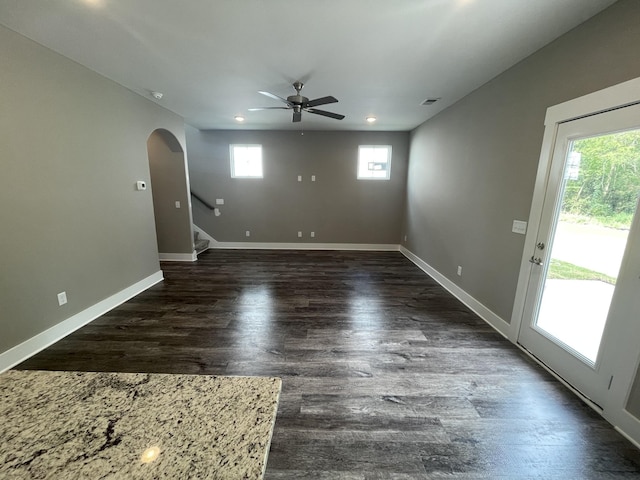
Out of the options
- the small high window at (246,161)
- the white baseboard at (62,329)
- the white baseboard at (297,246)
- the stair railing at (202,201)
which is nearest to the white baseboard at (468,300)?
the white baseboard at (297,246)

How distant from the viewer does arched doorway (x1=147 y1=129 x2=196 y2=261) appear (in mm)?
4684

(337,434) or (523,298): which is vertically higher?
(523,298)

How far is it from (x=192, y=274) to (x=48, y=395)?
3.98 m

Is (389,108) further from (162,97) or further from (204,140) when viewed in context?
(204,140)

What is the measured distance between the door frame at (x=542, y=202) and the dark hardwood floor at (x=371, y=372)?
0.12m

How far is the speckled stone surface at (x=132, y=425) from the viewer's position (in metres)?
0.53

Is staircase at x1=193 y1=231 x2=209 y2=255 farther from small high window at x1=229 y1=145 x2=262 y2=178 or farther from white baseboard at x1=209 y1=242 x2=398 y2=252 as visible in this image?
small high window at x1=229 y1=145 x2=262 y2=178

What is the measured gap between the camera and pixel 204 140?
19.1 feet

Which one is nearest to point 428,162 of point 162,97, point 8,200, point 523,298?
point 523,298

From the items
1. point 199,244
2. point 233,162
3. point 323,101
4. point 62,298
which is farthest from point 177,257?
point 323,101

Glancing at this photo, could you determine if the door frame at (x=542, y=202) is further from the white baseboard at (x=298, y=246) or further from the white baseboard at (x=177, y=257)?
the white baseboard at (x=177, y=257)

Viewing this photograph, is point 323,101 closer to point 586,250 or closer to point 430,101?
point 430,101

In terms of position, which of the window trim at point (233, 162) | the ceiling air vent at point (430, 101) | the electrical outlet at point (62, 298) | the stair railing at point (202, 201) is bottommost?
the electrical outlet at point (62, 298)

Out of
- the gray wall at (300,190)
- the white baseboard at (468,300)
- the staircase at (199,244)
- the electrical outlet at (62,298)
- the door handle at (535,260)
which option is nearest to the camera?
the door handle at (535,260)
